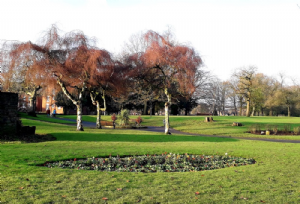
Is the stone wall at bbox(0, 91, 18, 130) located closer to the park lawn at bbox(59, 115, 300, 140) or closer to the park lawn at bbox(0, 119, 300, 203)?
the park lawn at bbox(0, 119, 300, 203)

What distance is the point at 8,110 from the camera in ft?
56.2

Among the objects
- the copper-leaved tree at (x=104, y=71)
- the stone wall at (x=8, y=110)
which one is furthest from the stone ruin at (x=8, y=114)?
the copper-leaved tree at (x=104, y=71)

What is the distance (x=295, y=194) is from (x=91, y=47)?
22.0 m

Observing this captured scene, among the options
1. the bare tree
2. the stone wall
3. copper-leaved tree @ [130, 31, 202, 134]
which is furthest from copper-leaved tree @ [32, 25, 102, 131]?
the bare tree

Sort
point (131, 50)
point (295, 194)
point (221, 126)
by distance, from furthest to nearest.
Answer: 1. point (131, 50)
2. point (221, 126)
3. point (295, 194)

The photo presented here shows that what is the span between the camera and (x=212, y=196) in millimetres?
6008

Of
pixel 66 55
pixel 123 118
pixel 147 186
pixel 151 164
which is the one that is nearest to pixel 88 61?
pixel 66 55

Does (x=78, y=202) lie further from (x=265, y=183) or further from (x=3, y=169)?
(x=265, y=183)

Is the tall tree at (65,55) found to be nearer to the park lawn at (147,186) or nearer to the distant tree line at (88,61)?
the distant tree line at (88,61)

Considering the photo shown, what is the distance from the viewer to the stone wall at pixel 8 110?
16891 mm

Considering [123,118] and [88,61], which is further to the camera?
[123,118]

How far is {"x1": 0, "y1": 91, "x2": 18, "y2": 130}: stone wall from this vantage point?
55.4ft

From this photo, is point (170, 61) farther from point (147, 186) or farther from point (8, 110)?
point (147, 186)

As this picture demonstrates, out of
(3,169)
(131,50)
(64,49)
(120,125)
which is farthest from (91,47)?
(131,50)
